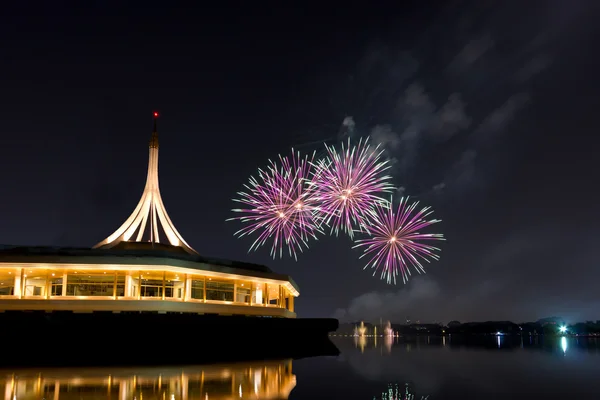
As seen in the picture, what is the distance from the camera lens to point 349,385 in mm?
16109

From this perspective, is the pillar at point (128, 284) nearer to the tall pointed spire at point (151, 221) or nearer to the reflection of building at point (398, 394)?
the tall pointed spire at point (151, 221)

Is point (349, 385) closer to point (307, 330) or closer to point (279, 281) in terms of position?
point (307, 330)

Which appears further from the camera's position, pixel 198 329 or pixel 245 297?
pixel 245 297

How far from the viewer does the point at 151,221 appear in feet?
139

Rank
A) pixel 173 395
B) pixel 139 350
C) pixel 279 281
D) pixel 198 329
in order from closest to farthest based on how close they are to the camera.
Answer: pixel 173 395 → pixel 139 350 → pixel 198 329 → pixel 279 281

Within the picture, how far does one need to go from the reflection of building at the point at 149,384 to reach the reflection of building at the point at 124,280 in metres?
11.9

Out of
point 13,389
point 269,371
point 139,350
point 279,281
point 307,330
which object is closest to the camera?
point 13,389

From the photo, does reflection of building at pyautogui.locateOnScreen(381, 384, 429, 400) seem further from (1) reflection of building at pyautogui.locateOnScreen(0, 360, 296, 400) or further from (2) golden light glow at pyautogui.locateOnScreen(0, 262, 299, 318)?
(2) golden light glow at pyautogui.locateOnScreen(0, 262, 299, 318)

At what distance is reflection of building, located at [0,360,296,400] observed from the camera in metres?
12.2

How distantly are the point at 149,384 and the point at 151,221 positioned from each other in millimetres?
29639

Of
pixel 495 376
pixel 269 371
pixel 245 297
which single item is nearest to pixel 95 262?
pixel 245 297

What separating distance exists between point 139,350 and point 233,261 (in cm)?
1333

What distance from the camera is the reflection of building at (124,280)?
29875 mm

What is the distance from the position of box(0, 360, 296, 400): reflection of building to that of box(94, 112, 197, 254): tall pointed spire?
2202 centimetres
